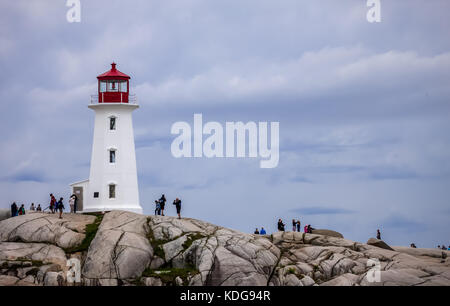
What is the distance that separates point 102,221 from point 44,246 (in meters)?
5.56

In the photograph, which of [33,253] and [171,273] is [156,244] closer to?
[171,273]

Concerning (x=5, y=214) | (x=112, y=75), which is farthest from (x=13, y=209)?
(x=112, y=75)

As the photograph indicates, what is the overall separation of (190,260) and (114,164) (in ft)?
46.5

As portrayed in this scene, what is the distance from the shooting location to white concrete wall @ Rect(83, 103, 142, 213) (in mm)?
71000

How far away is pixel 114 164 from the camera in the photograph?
71.2m

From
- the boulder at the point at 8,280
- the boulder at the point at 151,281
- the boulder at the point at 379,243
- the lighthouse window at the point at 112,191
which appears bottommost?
the boulder at the point at 151,281

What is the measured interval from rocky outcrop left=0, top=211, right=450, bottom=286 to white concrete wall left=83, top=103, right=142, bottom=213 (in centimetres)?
420

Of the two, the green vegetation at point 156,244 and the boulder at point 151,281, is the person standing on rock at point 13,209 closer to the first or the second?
the green vegetation at point 156,244

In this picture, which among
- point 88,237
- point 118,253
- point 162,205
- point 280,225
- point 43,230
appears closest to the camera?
point 118,253

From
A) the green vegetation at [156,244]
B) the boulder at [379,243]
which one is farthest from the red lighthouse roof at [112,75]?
the boulder at [379,243]

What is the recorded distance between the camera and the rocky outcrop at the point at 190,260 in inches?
2327
